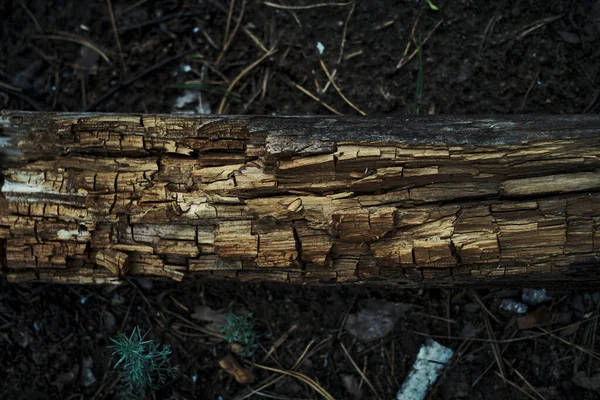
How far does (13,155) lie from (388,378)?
243cm

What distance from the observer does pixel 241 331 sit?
288 cm

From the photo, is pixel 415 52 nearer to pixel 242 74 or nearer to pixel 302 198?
pixel 242 74

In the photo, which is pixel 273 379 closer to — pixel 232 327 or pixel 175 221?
pixel 232 327

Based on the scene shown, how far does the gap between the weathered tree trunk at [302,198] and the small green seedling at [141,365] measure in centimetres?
40

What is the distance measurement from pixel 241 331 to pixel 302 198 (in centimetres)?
115

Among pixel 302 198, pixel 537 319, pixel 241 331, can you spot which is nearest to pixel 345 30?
Answer: pixel 302 198

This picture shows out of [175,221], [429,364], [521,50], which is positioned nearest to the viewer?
[175,221]

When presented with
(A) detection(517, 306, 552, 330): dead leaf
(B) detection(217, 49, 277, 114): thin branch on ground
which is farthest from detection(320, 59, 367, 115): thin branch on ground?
(A) detection(517, 306, 552, 330): dead leaf

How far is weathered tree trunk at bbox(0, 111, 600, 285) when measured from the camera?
2.08m

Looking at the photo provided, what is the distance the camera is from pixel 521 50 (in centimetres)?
311

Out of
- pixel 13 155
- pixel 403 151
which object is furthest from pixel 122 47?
pixel 403 151

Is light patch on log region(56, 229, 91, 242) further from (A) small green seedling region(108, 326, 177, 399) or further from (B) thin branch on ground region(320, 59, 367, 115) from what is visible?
(B) thin branch on ground region(320, 59, 367, 115)

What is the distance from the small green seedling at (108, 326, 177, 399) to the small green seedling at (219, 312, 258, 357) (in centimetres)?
36

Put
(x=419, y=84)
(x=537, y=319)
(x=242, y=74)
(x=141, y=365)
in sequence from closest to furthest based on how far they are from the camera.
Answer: (x=141, y=365), (x=537, y=319), (x=419, y=84), (x=242, y=74)
